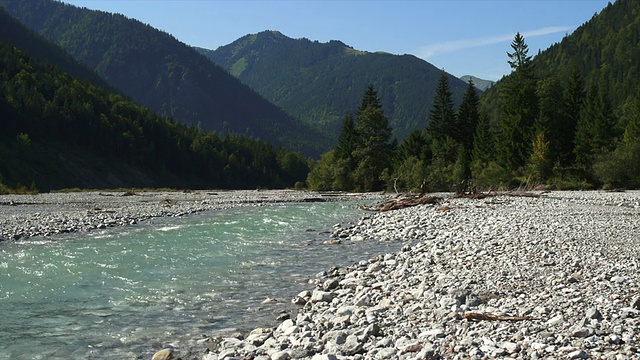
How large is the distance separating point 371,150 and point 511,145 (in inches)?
797

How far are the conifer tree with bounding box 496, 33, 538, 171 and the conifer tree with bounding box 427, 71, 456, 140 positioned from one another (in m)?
11.0

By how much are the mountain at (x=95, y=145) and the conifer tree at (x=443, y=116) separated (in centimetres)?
7289

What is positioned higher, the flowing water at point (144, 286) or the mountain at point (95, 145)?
the mountain at point (95, 145)

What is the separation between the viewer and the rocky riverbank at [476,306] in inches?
245

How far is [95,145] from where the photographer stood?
406ft

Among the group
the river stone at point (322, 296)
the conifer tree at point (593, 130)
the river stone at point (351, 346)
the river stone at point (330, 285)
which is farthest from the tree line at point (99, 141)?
the river stone at point (351, 346)

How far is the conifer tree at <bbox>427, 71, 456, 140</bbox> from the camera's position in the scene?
81.9 meters

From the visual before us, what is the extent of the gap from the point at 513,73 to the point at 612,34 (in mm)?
146354

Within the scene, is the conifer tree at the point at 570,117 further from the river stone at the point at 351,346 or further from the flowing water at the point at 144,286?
the river stone at the point at 351,346

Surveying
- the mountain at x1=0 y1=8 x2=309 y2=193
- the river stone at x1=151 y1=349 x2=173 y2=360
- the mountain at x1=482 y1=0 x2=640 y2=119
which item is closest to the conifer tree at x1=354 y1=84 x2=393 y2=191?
the mountain at x1=0 y1=8 x2=309 y2=193

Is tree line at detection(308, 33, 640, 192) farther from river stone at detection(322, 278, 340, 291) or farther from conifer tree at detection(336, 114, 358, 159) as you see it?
river stone at detection(322, 278, 340, 291)

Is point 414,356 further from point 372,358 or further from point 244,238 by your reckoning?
point 244,238

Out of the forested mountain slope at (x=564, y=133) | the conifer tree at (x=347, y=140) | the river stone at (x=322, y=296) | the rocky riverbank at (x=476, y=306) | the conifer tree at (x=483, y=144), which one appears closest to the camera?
the rocky riverbank at (x=476, y=306)

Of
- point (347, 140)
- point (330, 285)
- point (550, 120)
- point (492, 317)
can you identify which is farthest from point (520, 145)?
point (492, 317)
